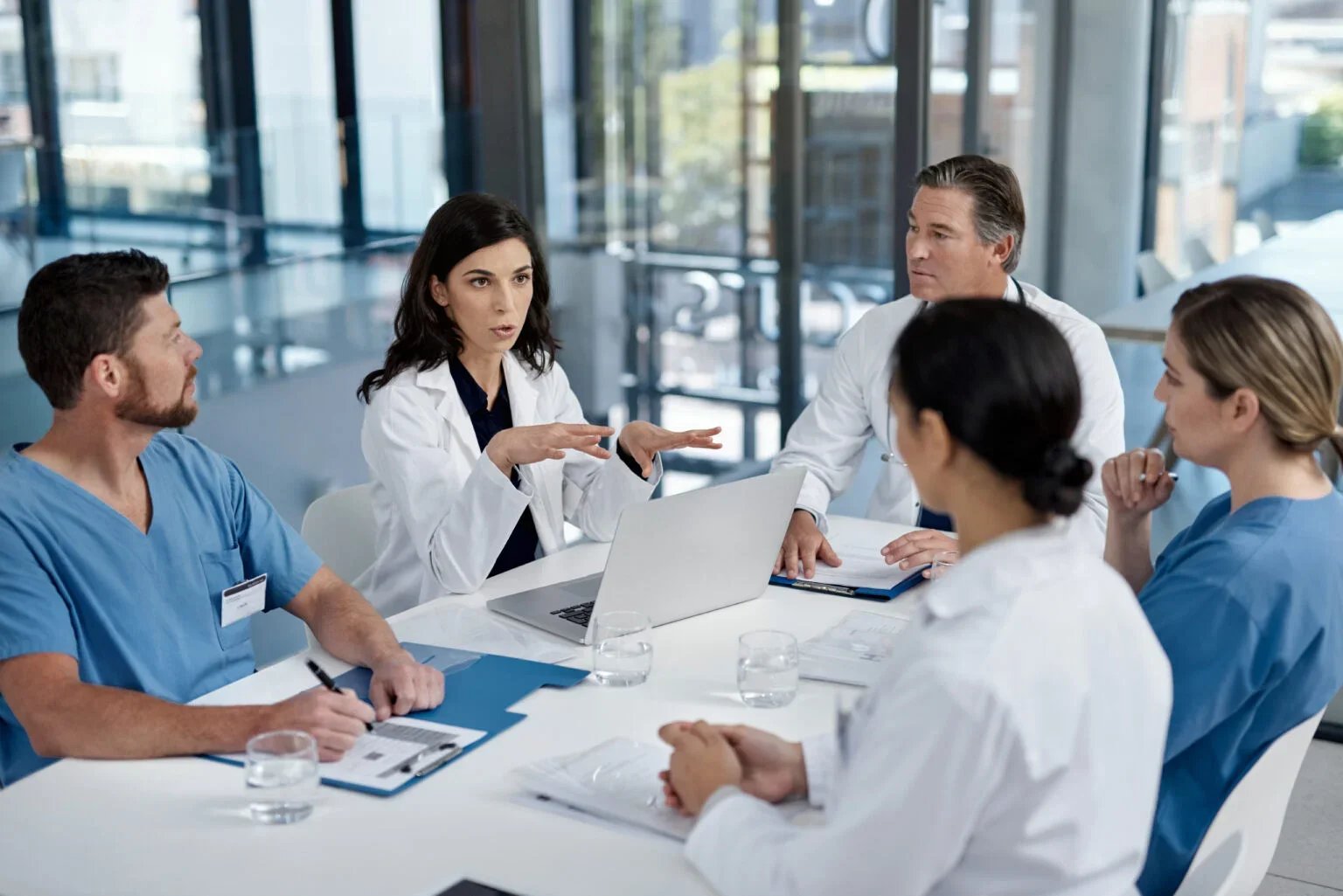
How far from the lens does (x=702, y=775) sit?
1454 mm

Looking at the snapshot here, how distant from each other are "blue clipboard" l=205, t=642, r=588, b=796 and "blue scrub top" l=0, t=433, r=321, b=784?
308 millimetres

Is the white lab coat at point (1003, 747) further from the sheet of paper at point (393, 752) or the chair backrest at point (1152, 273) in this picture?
the chair backrest at point (1152, 273)

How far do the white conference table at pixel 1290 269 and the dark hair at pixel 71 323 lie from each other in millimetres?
2678

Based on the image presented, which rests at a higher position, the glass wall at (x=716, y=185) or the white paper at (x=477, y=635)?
the glass wall at (x=716, y=185)

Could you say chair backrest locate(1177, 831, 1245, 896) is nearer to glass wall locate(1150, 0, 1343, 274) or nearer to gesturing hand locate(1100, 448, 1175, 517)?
gesturing hand locate(1100, 448, 1175, 517)

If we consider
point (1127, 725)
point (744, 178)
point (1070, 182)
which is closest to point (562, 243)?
point (744, 178)

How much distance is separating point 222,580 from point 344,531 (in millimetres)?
624

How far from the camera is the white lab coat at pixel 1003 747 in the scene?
1084mm

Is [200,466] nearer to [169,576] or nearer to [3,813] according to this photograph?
[169,576]

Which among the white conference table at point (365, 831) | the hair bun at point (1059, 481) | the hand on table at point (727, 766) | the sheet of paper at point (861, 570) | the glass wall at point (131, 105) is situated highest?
the glass wall at point (131, 105)

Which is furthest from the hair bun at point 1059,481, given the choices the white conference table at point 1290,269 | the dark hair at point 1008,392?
the white conference table at point 1290,269

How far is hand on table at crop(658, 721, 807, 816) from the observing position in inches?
57.4

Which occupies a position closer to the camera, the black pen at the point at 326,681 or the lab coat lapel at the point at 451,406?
the black pen at the point at 326,681

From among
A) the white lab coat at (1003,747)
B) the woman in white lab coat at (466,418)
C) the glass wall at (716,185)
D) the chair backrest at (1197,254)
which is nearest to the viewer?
the white lab coat at (1003,747)
